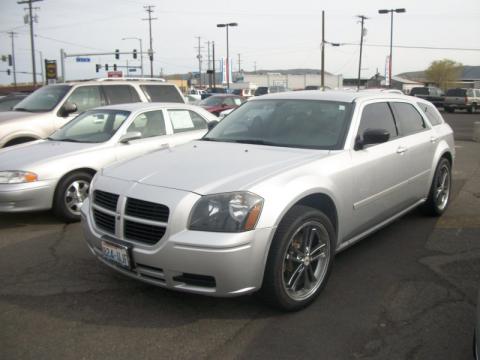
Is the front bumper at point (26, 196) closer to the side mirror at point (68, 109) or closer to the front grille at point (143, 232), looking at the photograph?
the front grille at point (143, 232)

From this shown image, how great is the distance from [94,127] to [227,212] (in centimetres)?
429

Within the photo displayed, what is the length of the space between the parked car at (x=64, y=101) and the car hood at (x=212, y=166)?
4.89 m

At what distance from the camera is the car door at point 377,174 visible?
4.21 m

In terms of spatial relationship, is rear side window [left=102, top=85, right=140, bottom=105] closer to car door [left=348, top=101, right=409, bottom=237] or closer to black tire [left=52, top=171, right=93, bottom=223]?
black tire [left=52, top=171, right=93, bottom=223]

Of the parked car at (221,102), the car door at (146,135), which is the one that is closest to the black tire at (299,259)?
the car door at (146,135)

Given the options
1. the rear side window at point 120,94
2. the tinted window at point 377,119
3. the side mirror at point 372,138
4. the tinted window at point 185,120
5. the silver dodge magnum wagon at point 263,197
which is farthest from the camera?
the rear side window at point 120,94

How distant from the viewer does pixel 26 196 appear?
→ 561 centimetres

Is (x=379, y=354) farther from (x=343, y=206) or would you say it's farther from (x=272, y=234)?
(x=343, y=206)

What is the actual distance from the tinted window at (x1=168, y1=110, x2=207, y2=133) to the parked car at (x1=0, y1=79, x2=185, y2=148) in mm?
2404

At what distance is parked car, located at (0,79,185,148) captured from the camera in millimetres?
8398

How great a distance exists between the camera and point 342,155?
13.4 ft

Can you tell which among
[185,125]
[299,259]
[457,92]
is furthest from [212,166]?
[457,92]

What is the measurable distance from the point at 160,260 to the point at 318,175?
4.53ft

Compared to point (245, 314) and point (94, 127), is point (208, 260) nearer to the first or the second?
point (245, 314)
